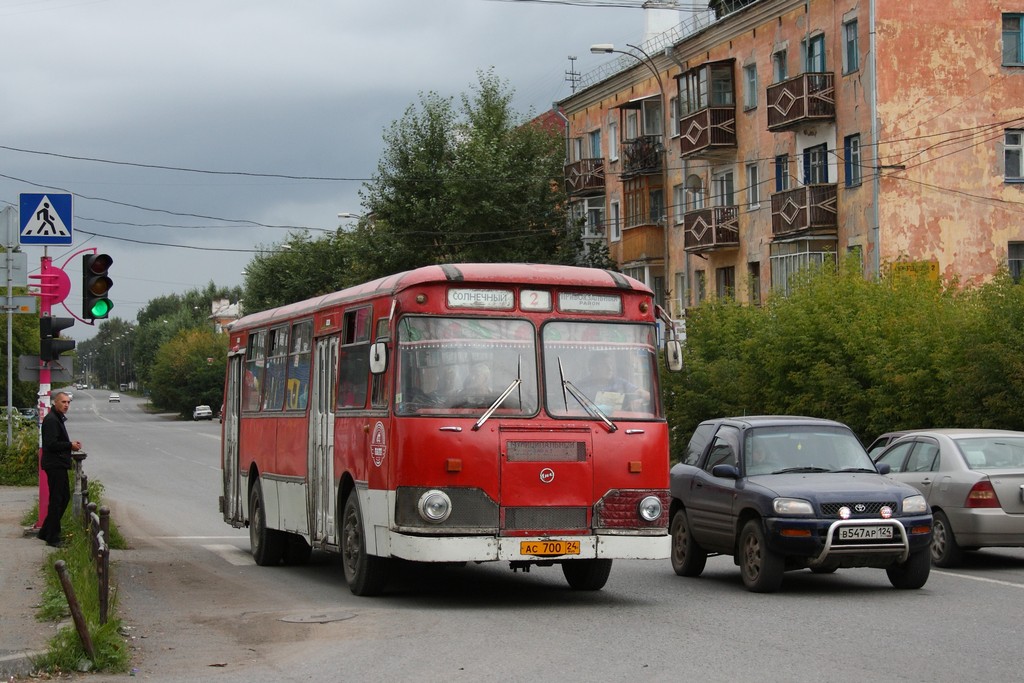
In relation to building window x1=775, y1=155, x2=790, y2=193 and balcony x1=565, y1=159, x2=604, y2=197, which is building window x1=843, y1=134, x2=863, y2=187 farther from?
balcony x1=565, y1=159, x2=604, y2=197

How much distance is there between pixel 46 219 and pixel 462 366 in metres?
8.12

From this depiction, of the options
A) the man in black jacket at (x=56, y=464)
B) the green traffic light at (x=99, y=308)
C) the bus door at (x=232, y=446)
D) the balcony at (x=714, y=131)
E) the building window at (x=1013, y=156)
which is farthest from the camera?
the balcony at (x=714, y=131)

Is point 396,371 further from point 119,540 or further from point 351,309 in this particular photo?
Result: point 119,540

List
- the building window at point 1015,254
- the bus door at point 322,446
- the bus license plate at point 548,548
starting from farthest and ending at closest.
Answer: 1. the building window at point 1015,254
2. the bus door at point 322,446
3. the bus license plate at point 548,548

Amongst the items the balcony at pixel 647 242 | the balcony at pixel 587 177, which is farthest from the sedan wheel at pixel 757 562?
the balcony at pixel 587 177

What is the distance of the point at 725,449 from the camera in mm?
15398

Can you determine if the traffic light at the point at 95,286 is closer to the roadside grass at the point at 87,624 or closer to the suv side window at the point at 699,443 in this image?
the roadside grass at the point at 87,624

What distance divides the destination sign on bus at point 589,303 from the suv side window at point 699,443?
9.23 ft

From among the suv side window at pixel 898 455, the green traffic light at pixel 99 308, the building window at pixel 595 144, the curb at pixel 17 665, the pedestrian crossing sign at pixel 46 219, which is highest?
the building window at pixel 595 144

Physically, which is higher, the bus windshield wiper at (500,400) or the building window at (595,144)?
the building window at (595,144)

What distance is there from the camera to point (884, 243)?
130 feet

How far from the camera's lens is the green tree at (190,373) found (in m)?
126

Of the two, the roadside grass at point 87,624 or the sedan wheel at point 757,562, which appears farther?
the sedan wheel at point 757,562

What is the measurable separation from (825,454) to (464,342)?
406 cm
